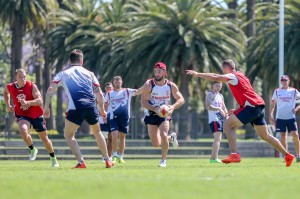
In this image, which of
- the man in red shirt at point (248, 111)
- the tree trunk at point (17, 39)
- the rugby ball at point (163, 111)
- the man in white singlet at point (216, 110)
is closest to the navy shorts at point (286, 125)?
the man in white singlet at point (216, 110)

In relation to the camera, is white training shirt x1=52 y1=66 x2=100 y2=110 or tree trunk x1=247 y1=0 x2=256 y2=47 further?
tree trunk x1=247 y1=0 x2=256 y2=47

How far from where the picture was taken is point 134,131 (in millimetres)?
45312

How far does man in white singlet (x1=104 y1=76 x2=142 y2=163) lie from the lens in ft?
85.9

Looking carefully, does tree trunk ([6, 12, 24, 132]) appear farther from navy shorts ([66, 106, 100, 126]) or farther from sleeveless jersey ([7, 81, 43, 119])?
navy shorts ([66, 106, 100, 126])

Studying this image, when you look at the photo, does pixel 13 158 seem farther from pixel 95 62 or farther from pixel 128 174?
pixel 95 62

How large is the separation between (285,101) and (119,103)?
4209mm

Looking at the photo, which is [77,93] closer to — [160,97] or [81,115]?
[81,115]

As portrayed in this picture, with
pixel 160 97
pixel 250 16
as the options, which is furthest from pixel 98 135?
pixel 250 16

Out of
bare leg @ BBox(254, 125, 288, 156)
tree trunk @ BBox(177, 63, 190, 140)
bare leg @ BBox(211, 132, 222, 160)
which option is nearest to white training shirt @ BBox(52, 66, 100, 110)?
bare leg @ BBox(254, 125, 288, 156)

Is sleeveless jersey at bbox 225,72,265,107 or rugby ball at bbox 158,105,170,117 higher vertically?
sleeveless jersey at bbox 225,72,265,107

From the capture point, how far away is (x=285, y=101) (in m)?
26.5

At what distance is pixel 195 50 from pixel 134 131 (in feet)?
24.6

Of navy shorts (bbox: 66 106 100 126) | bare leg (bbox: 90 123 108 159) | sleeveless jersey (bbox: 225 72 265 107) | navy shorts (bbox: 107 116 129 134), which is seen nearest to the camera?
navy shorts (bbox: 66 106 100 126)

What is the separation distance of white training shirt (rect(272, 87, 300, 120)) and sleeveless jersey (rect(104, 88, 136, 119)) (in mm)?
3724
